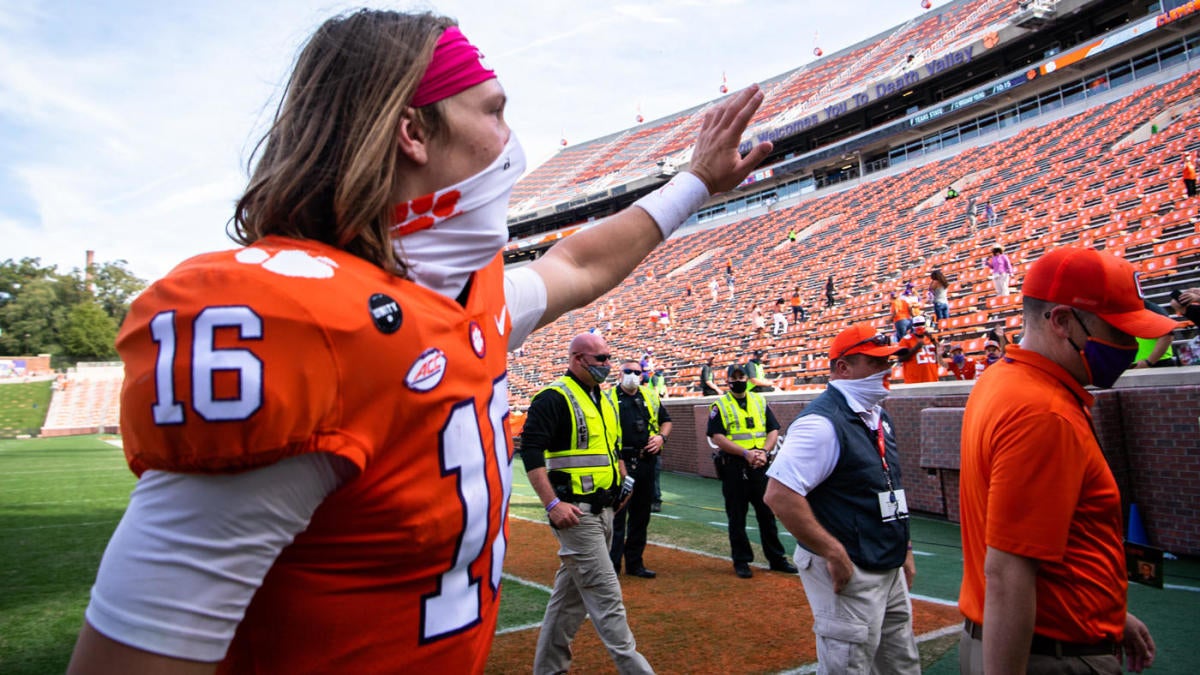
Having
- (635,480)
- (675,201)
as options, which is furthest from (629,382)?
(675,201)

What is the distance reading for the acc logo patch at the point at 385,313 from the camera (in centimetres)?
89

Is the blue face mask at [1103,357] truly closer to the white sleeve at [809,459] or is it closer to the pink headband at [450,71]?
the white sleeve at [809,459]

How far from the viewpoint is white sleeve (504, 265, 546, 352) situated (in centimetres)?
150

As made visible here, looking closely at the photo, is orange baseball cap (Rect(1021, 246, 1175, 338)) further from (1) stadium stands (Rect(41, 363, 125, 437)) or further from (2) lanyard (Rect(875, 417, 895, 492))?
(1) stadium stands (Rect(41, 363, 125, 437))

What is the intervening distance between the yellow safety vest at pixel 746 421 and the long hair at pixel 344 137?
770 cm

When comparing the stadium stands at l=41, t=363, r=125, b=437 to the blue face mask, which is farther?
the stadium stands at l=41, t=363, r=125, b=437

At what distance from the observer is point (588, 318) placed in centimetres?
3909

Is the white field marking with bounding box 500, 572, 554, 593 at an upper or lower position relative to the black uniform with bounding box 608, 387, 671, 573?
lower

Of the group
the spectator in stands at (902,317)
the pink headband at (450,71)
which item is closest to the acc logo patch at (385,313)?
the pink headband at (450,71)

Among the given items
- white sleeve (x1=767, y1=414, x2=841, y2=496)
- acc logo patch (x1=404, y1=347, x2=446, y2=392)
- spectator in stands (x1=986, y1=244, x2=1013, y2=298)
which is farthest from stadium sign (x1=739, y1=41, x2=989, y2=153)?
acc logo patch (x1=404, y1=347, x2=446, y2=392)

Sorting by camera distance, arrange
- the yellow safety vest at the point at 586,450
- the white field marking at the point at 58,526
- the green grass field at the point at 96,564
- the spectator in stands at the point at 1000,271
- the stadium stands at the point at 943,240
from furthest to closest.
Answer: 1. the stadium stands at the point at 943,240
2. the spectator in stands at the point at 1000,271
3. the white field marking at the point at 58,526
4. the yellow safety vest at the point at 586,450
5. the green grass field at the point at 96,564

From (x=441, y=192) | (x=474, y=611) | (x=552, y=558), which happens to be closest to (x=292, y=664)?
(x=474, y=611)

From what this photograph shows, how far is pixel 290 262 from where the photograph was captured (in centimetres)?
88

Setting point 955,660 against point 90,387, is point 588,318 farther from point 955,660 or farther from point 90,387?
point 90,387
